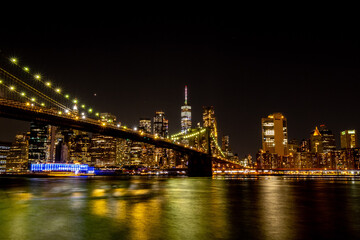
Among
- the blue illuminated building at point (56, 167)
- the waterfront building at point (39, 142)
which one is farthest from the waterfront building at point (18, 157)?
the blue illuminated building at point (56, 167)

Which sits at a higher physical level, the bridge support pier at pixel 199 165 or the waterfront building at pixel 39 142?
the waterfront building at pixel 39 142

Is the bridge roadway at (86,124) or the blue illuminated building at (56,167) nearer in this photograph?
the bridge roadway at (86,124)

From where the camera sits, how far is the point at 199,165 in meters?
74.8

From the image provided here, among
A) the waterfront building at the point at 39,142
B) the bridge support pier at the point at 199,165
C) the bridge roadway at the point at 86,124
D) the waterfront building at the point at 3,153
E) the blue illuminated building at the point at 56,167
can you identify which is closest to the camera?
the bridge roadway at the point at 86,124

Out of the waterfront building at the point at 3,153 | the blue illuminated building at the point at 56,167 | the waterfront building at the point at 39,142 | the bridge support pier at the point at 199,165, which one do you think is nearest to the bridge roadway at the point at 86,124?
the bridge support pier at the point at 199,165

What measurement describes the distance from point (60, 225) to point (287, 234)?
7631mm

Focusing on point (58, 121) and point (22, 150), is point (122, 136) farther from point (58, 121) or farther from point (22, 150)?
point (22, 150)

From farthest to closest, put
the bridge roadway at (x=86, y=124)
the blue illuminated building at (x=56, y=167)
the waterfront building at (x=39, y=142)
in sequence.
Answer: the waterfront building at (x=39, y=142)
the blue illuminated building at (x=56, y=167)
the bridge roadway at (x=86, y=124)

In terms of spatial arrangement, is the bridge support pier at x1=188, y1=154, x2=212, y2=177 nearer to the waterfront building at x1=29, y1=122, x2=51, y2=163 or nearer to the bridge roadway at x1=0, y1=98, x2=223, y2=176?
the bridge roadway at x1=0, y1=98, x2=223, y2=176

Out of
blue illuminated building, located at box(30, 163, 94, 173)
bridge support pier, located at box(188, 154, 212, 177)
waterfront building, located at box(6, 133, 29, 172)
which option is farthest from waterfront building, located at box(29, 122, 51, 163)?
bridge support pier, located at box(188, 154, 212, 177)

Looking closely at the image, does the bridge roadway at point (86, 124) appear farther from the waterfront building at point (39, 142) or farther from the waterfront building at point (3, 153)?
the waterfront building at point (39, 142)

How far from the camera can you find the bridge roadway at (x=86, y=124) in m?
39.9

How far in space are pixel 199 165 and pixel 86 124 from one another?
107ft

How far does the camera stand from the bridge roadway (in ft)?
131
